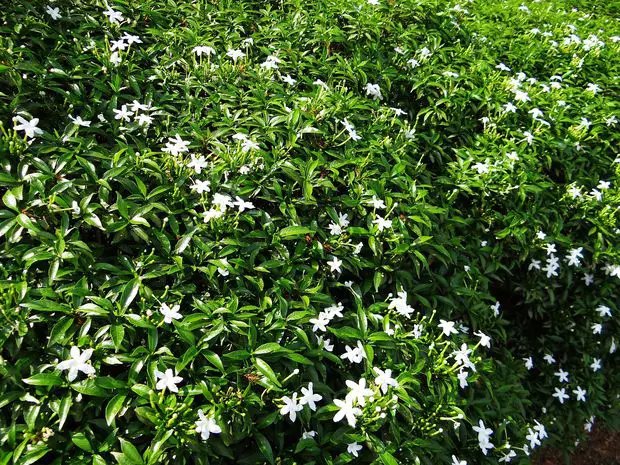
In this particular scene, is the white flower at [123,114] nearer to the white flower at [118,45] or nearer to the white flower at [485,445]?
the white flower at [118,45]

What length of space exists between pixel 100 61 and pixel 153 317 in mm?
1300

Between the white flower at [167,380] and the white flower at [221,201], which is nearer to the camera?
the white flower at [167,380]

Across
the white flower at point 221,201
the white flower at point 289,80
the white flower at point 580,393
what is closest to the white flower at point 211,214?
the white flower at point 221,201

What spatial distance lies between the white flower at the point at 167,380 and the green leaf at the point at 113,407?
3.9 inches

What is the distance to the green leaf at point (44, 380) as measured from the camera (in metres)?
1.45

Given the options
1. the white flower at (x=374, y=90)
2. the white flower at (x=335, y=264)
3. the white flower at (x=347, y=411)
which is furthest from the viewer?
the white flower at (x=374, y=90)

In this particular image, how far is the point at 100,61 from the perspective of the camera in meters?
2.36

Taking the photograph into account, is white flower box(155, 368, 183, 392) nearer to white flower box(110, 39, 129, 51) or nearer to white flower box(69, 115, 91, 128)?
white flower box(69, 115, 91, 128)

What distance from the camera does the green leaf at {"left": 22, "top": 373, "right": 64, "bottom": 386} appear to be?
1.45 m

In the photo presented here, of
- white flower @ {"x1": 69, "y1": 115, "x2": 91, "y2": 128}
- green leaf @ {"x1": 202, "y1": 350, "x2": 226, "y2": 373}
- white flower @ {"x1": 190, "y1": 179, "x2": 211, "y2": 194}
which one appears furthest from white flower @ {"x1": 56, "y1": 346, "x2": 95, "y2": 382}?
white flower @ {"x1": 69, "y1": 115, "x2": 91, "y2": 128}

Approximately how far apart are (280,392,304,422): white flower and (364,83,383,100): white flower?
1706 mm

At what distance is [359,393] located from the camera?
1685mm

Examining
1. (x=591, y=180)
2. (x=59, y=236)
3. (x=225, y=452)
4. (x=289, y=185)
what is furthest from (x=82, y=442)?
(x=591, y=180)

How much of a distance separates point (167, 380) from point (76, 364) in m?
0.24
